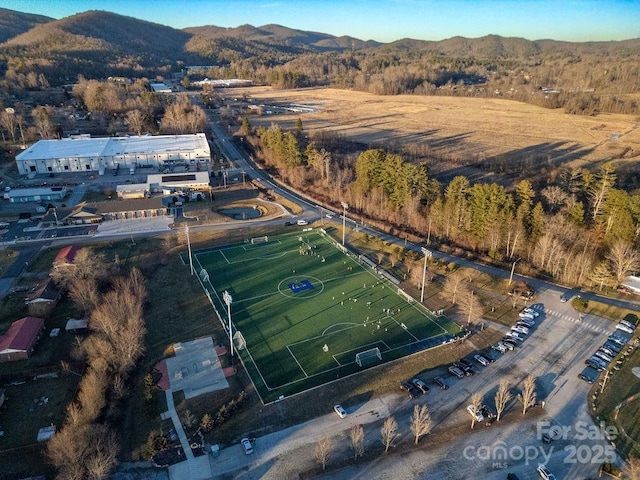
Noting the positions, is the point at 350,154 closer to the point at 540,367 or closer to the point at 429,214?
the point at 429,214

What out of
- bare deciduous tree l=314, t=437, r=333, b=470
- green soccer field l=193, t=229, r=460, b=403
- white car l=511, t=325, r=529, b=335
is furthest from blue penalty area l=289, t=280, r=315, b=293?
bare deciduous tree l=314, t=437, r=333, b=470

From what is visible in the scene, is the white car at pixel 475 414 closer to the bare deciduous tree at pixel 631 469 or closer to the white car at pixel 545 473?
the white car at pixel 545 473

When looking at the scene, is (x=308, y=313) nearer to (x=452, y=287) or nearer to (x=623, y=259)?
(x=452, y=287)

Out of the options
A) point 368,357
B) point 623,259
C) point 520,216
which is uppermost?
point 520,216

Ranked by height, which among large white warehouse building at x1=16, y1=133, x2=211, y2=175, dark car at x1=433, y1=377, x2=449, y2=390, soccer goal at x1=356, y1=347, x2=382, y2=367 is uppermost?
large white warehouse building at x1=16, y1=133, x2=211, y2=175

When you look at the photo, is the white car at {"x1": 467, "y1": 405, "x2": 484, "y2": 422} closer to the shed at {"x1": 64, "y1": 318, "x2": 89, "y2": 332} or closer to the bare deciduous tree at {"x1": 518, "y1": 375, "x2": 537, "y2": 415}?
the bare deciduous tree at {"x1": 518, "y1": 375, "x2": 537, "y2": 415}

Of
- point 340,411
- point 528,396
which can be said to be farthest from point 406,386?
point 528,396
